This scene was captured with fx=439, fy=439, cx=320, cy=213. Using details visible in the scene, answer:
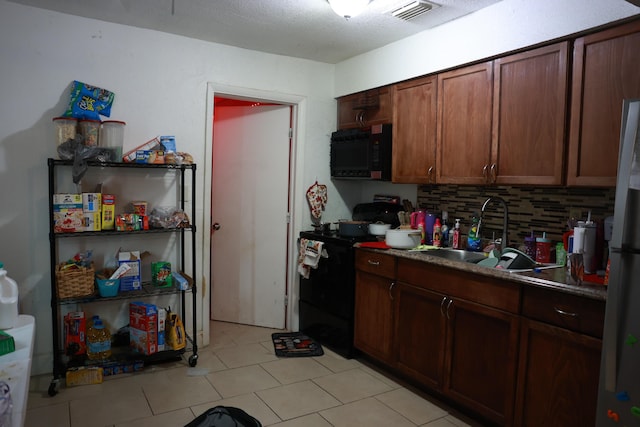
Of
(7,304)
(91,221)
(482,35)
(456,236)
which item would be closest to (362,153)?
(456,236)

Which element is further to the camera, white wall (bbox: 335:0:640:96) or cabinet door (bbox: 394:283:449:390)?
cabinet door (bbox: 394:283:449:390)

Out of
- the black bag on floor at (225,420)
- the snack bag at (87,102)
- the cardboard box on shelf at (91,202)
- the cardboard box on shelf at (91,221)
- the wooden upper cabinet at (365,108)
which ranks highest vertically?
the wooden upper cabinet at (365,108)

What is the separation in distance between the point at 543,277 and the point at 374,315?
128cm

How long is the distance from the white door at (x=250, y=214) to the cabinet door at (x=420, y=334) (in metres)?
1.36

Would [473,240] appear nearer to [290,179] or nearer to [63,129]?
[290,179]

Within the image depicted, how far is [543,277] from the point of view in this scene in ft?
6.90

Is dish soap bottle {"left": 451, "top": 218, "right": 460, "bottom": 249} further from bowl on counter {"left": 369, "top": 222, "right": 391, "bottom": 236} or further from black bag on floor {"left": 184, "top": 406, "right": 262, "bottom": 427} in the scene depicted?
black bag on floor {"left": 184, "top": 406, "right": 262, "bottom": 427}

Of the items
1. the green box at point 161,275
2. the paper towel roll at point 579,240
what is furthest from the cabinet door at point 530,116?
the green box at point 161,275

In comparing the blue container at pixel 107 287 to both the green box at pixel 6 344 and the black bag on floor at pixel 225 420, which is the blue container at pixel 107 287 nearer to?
the green box at pixel 6 344

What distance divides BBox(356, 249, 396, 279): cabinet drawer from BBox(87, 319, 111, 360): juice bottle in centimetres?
180

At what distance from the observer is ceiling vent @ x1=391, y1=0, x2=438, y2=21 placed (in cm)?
255

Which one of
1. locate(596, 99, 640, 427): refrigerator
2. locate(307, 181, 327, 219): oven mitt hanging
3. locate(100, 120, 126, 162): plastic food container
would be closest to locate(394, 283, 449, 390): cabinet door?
locate(596, 99, 640, 427): refrigerator

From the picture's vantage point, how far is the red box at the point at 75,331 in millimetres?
2859

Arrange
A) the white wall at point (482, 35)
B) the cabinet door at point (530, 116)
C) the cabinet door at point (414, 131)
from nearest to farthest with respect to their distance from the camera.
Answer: the white wall at point (482, 35) → the cabinet door at point (530, 116) → the cabinet door at point (414, 131)
